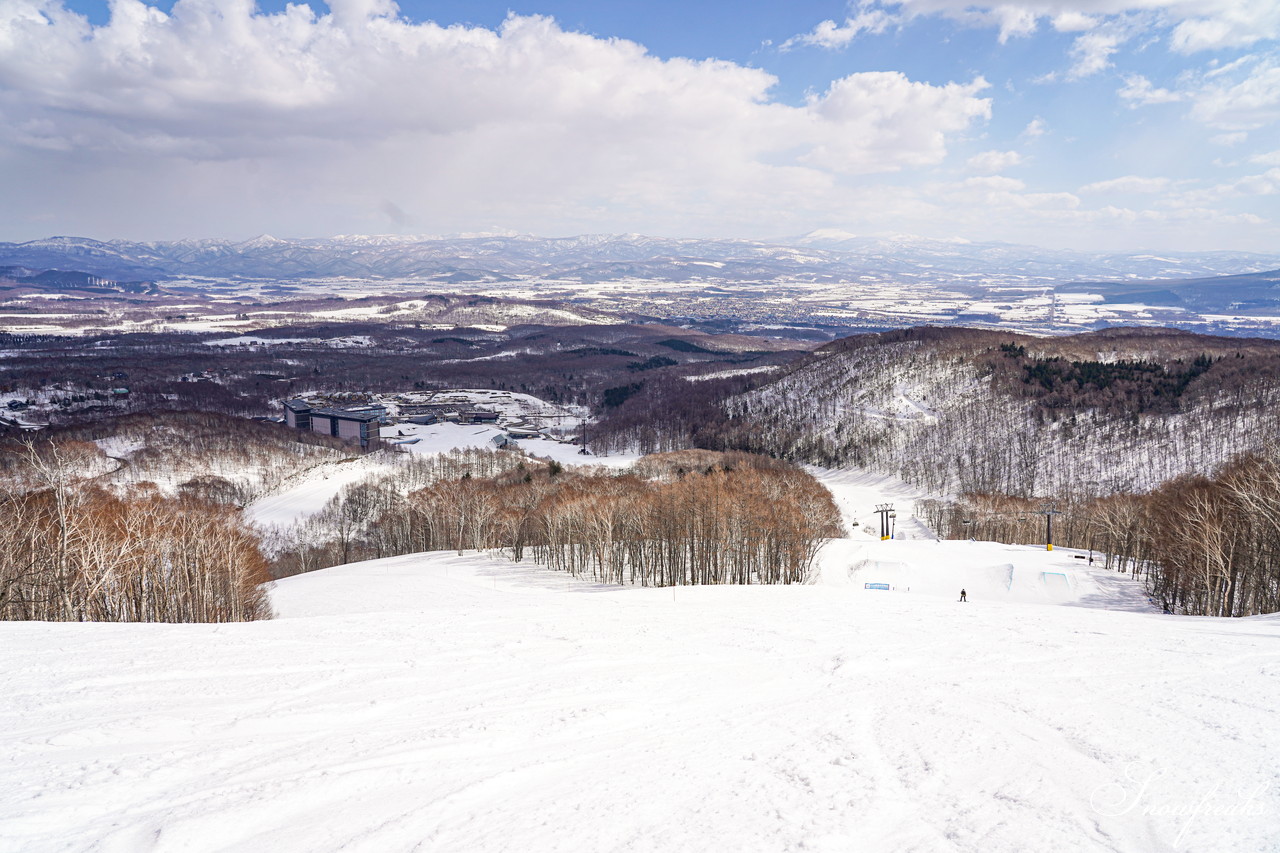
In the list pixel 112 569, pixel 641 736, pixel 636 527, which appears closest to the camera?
pixel 641 736

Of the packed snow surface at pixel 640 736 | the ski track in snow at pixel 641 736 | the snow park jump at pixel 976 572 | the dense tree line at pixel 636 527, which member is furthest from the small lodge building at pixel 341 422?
the ski track in snow at pixel 641 736

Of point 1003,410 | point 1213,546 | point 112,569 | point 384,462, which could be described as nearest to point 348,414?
point 384,462

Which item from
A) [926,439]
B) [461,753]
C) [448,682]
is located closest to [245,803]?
[461,753]

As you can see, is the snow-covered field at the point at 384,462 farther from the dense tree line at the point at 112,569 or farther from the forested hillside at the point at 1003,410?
the dense tree line at the point at 112,569

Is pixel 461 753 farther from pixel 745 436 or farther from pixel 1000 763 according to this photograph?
pixel 745 436

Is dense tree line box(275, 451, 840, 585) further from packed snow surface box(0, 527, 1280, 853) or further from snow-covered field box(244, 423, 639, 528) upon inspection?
snow-covered field box(244, 423, 639, 528)

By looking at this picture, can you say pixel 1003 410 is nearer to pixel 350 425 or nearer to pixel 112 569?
pixel 112 569
